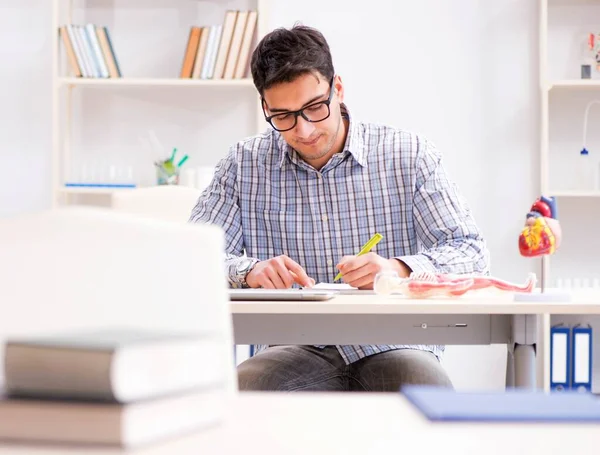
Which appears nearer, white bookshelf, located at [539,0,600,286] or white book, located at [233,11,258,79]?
white book, located at [233,11,258,79]

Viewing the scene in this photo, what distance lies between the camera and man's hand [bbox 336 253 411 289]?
1.89 m

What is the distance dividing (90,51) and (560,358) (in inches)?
91.4

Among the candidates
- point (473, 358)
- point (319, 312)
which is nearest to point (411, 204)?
point (319, 312)

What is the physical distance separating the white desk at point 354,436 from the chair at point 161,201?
6.26 feet

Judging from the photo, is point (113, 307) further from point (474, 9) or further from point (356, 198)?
point (474, 9)

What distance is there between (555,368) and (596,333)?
0.35m

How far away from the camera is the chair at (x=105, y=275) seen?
83 cm

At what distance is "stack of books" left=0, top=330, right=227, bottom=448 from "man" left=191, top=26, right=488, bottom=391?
54.3 inches

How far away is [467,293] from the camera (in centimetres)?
191

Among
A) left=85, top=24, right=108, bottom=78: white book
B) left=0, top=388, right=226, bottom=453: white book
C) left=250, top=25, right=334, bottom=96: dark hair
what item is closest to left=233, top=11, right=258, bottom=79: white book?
left=85, top=24, right=108, bottom=78: white book

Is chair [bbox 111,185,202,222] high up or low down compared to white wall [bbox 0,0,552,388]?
down

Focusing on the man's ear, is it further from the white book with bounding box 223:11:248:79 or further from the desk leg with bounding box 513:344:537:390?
the white book with bounding box 223:11:248:79

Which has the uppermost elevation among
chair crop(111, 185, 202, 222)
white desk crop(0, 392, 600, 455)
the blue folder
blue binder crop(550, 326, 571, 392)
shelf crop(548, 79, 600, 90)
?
shelf crop(548, 79, 600, 90)

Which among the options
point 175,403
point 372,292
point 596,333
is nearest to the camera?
point 175,403
